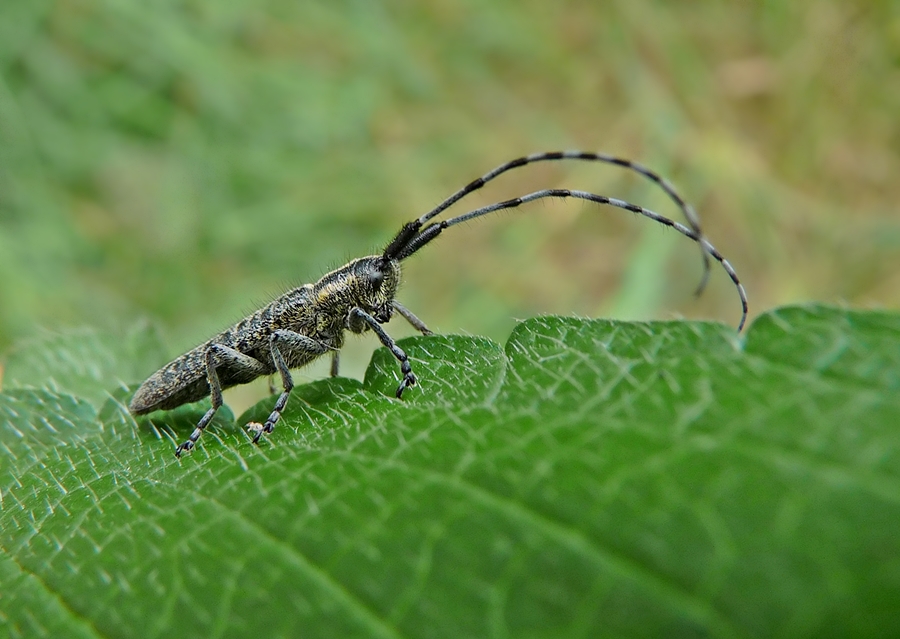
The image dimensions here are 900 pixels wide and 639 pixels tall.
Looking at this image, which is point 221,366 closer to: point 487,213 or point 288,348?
point 288,348

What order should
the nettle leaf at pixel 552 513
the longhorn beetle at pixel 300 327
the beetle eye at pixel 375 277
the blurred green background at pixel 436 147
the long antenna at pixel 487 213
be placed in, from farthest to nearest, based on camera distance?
the blurred green background at pixel 436 147, the beetle eye at pixel 375 277, the longhorn beetle at pixel 300 327, the long antenna at pixel 487 213, the nettle leaf at pixel 552 513

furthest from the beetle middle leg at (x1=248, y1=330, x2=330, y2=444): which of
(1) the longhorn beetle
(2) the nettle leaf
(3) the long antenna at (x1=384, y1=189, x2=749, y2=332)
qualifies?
(2) the nettle leaf

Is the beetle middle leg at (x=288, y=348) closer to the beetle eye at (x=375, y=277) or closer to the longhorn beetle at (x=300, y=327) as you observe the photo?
the longhorn beetle at (x=300, y=327)

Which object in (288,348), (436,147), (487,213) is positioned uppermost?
(436,147)

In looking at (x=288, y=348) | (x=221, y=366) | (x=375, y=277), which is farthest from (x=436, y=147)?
(x=221, y=366)

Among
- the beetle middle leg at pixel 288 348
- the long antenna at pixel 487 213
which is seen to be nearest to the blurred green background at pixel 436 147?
the beetle middle leg at pixel 288 348
